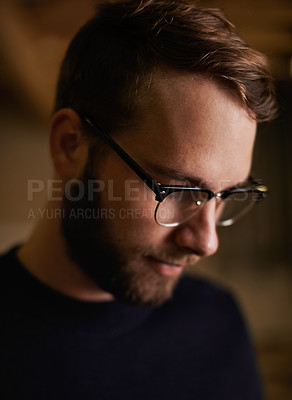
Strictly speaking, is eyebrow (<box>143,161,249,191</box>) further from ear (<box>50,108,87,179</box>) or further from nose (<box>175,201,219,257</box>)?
ear (<box>50,108,87,179</box>)

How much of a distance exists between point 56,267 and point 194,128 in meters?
0.52

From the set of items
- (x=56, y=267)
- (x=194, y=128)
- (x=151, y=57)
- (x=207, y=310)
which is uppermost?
(x=151, y=57)

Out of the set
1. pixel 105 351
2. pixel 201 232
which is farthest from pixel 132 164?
pixel 105 351

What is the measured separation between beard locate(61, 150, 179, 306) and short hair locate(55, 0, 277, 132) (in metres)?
0.16

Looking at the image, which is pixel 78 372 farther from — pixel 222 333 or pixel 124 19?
pixel 124 19

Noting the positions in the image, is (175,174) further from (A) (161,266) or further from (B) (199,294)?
(B) (199,294)

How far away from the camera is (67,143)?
0.85m

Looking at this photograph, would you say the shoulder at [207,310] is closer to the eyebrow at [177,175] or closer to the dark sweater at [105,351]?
the dark sweater at [105,351]

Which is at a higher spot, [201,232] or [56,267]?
[201,232]

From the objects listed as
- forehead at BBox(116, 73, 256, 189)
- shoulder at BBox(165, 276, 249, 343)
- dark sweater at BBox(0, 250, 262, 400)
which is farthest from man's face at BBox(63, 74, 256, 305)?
shoulder at BBox(165, 276, 249, 343)

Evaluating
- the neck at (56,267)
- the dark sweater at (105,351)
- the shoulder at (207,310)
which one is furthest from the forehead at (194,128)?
the shoulder at (207,310)

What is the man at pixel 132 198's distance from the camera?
669mm

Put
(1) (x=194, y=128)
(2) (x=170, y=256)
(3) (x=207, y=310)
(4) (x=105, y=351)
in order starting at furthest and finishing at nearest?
(3) (x=207, y=310), (4) (x=105, y=351), (2) (x=170, y=256), (1) (x=194, y=128)

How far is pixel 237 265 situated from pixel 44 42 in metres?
2.03
